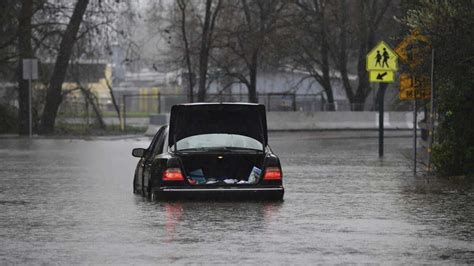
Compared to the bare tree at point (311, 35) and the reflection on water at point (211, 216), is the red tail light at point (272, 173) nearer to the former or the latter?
the reflection on water at point (211, 216)

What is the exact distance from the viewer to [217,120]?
17344 millimetres

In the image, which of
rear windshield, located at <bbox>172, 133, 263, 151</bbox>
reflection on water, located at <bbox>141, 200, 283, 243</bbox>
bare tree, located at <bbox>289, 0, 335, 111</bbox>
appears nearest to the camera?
reflection on water, located at <bbox>141, 200, 283, 243</bbox>

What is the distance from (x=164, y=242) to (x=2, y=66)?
3655 cm

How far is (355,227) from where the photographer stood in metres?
13.6

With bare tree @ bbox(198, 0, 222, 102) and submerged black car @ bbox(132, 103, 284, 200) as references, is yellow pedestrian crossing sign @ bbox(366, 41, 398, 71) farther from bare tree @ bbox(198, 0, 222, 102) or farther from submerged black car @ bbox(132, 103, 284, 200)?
bare tree @ bbox(198, 0, 222, 102)

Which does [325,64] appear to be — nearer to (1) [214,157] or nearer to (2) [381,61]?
(2) [381,61]

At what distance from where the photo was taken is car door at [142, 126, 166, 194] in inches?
679

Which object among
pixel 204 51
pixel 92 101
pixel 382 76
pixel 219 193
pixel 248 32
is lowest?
pixel 219 193

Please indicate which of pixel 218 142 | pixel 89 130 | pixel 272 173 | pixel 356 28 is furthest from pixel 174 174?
pixel 356 28

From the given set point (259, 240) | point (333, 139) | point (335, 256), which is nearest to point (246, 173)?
point (259, 240)

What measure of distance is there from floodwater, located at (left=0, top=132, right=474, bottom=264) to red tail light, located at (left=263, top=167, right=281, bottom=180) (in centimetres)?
41

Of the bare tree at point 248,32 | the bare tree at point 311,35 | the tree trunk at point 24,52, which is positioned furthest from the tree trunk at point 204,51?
the tree trunk at point 24,52

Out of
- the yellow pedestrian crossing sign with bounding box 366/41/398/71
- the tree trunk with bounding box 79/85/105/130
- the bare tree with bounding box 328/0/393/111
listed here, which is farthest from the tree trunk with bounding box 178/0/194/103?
the yellow pedestrian crossing sign with bounding box 366/41/398/71

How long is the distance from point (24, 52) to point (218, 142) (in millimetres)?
29611
